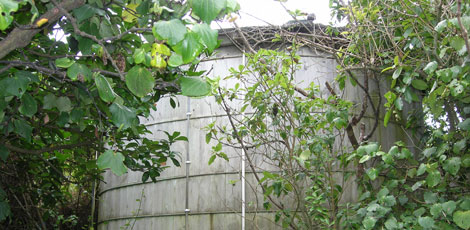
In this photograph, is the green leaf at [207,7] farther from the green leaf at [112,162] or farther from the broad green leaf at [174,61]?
the green leaf at [112,162]

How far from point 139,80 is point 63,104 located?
1.25 meters

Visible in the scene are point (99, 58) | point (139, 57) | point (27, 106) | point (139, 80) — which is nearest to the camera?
point (139, 57)

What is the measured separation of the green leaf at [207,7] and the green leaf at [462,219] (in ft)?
7.56

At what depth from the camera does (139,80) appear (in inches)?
96.4

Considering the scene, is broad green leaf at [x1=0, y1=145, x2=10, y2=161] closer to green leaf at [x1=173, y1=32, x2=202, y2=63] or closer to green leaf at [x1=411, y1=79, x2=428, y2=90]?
green leaf at [x1=173, y1=32, x2=202, y2=63]

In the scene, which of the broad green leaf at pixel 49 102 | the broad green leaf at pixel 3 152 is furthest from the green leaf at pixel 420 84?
the broad green leaf at pixel 3 152

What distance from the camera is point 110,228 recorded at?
296 inches

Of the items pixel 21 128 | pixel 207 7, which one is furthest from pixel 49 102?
pixel 207 7

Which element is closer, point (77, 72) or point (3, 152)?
point (77, 72)

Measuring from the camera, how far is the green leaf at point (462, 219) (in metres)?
3.25

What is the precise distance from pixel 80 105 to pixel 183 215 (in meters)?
3.14

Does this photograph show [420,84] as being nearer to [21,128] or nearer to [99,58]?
[99,58]

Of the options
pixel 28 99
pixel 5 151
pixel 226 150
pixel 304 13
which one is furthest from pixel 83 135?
pixel 304 13

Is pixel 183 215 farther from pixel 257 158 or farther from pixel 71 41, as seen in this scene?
pixel 71 41
